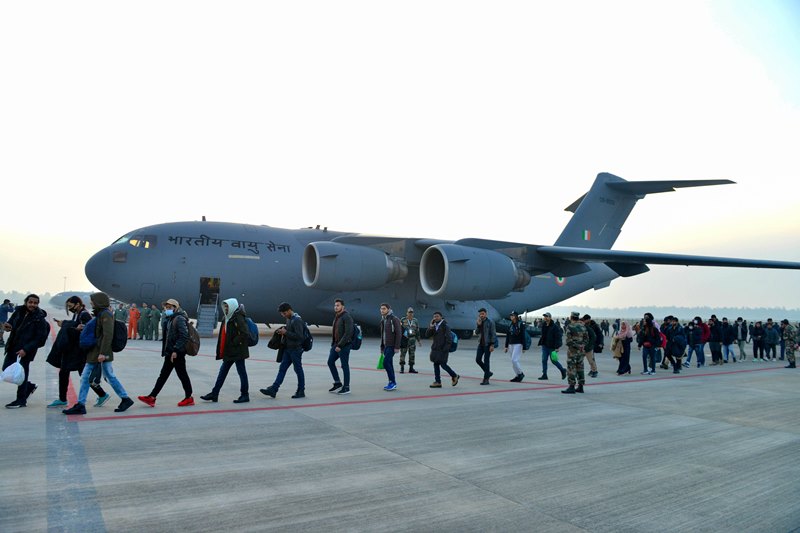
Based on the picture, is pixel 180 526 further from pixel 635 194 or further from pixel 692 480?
pixel 635 194

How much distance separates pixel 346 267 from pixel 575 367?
1011 centimetres

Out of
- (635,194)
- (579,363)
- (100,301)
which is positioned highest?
(635,194)

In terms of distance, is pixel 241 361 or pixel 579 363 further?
pixel 579 363

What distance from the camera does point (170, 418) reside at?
6.23 m

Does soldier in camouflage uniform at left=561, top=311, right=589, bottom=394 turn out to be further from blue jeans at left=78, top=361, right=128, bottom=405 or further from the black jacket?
the black jacket

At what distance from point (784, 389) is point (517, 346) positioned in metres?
4.74

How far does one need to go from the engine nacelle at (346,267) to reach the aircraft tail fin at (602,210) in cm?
855

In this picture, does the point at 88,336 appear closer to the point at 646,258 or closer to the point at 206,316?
the point at 206,316

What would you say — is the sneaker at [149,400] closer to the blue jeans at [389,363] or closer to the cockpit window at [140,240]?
the blue jeans at [389,363]

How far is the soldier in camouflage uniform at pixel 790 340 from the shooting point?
15.5m

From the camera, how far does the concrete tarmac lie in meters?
3.51

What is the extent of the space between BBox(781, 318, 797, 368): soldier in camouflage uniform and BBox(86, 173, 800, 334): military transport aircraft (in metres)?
3.19

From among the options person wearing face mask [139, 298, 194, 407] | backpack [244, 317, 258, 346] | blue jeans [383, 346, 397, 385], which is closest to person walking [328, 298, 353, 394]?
blue jeans [383, 346, 397, 385]

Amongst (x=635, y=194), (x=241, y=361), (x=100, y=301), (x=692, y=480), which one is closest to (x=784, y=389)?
(x=692, y=480)
